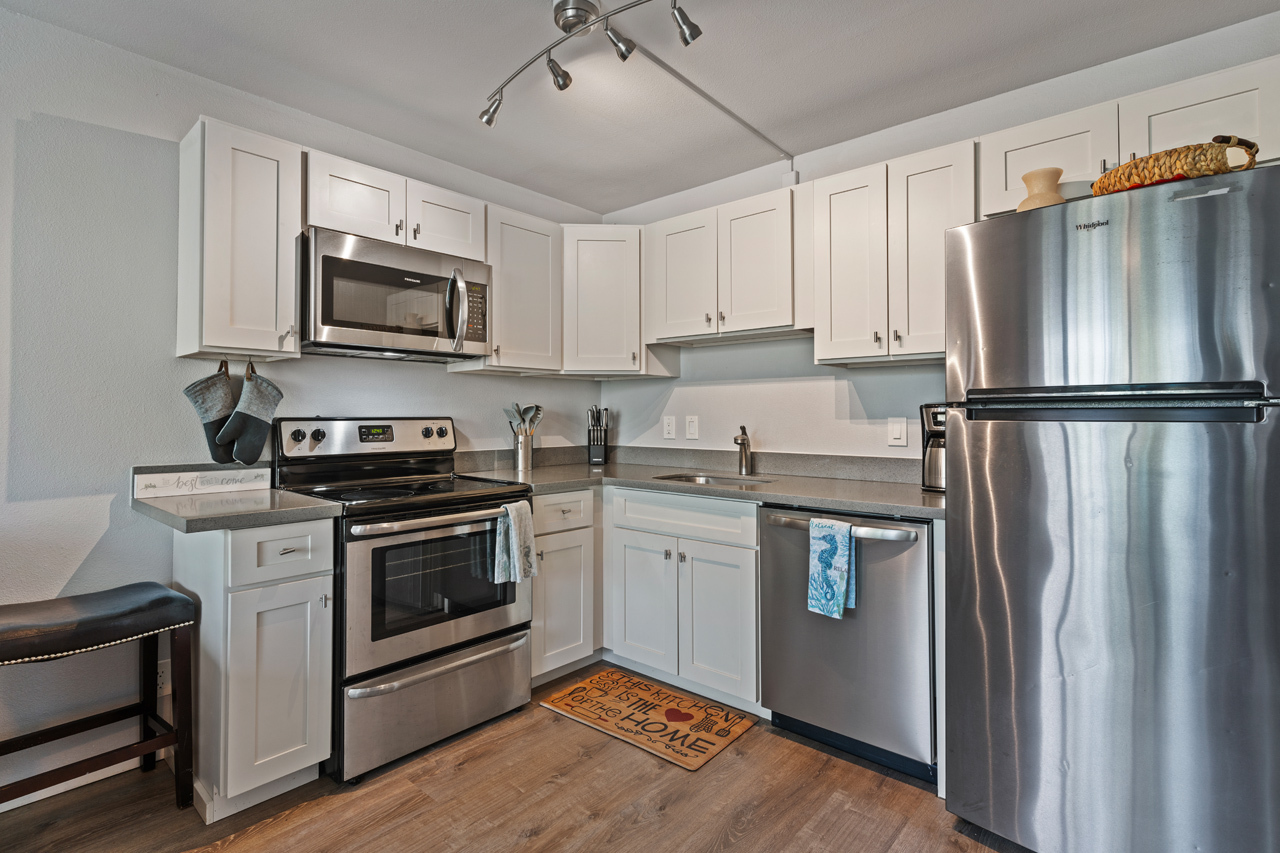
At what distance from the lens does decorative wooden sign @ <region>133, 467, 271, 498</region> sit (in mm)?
2178

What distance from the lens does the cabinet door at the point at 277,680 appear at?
1840mm

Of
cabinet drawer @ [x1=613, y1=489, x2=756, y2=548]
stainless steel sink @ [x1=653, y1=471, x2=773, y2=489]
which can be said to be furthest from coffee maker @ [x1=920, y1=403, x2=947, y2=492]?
stainless steel sink @ [x1=653, y1=471, x2=773, y2=489]

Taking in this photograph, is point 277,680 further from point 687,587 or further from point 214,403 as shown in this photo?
point 687,587

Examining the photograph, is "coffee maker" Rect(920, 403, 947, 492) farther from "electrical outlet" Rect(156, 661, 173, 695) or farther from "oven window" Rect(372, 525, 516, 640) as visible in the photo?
"electrical outlet" Rect(156, 661, 173, 695)

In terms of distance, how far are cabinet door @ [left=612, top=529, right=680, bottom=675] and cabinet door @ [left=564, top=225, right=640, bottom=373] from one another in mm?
940

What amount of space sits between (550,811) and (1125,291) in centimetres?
216

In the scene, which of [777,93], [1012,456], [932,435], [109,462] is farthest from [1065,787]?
[109,462]

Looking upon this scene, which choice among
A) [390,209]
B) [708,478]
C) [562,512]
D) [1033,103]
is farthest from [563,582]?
[1033,103]

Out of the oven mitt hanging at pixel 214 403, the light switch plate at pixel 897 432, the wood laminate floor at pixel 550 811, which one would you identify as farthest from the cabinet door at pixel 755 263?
the oven mitt hanging at pixel 214 403

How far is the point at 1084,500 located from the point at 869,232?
1.29 metres

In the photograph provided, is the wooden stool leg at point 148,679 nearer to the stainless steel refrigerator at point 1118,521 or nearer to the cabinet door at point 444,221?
the cabinet door at point 444,221

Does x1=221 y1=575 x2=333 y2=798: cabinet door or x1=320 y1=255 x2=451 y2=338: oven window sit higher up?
x1=320 y1=255 x2=451 y2=338: oven window

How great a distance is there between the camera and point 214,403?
224 centimetres

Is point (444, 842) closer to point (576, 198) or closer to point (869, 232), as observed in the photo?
point (869, 232)
